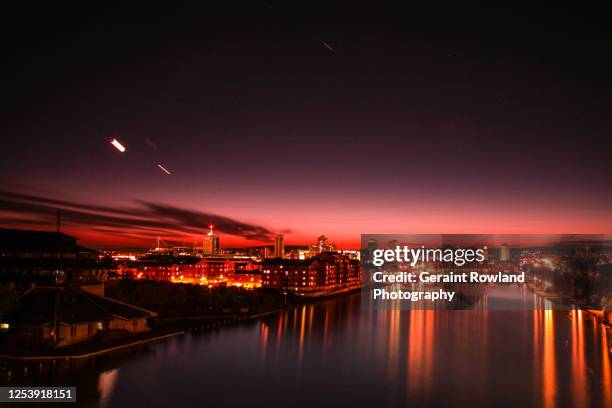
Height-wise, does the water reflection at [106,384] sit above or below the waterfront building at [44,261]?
below

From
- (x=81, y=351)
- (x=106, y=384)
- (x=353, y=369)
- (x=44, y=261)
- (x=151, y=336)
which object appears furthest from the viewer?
(x=44, y=261)

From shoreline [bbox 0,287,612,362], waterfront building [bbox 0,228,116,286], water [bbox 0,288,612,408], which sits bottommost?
water [bbox 0,288,612,408]

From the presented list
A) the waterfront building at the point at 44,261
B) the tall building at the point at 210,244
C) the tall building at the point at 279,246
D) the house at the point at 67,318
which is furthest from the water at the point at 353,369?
the tall building at the point at 210,244

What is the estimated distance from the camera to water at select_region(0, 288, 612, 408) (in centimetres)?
579

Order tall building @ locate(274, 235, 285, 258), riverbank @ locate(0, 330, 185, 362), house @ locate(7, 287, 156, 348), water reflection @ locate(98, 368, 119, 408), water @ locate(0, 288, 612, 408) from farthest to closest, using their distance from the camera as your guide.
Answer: tall building @ locate(274, 235, 285, 258) → house @ locate(7, 287, 156, 348) → riverbank @ locate(0, 330, 185, 362) → water @ locate(0, 288, 612, 408) → water reflection @ locate(98, 368, 119, 408)

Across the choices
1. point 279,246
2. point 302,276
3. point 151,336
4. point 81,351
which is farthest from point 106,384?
point 279,246

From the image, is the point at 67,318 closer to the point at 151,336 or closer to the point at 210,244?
the point at 151,336

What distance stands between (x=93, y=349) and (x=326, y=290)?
1476 centimetres

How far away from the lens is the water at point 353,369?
5793 millimetres

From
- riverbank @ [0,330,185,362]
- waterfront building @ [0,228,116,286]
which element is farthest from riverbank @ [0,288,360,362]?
waterfront building @ [0,228,116,286]

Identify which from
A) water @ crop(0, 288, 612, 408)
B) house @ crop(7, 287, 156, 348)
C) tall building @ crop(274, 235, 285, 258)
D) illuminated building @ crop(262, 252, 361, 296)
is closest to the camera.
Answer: water @ crop(0, 288, 612, 408)

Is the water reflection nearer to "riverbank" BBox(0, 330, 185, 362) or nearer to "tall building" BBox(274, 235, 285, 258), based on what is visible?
"riverbank" BBox(0, 330, 185, 362)

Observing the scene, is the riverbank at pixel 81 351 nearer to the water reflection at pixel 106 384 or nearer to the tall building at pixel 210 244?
the water reflection at pixel 106 384

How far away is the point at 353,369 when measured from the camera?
24.2ft
